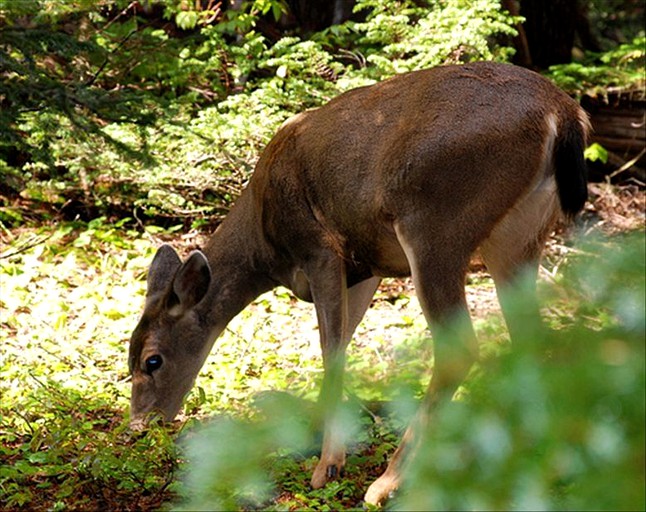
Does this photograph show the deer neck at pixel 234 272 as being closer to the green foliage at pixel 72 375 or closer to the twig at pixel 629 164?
the green foliage at pixel 72 375

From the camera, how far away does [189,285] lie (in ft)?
21.5

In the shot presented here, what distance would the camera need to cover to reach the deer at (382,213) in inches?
195

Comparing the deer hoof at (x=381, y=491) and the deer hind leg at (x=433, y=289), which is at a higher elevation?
the deer hind leg at (x=433, y=289)

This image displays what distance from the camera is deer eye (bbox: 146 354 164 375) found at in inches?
259

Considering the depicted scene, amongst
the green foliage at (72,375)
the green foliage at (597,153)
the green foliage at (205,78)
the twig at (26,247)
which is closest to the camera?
the green foliage at (72,375)

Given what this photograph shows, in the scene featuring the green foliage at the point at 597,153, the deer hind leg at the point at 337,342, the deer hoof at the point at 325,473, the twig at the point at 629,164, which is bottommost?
the twig at the point at 629,164

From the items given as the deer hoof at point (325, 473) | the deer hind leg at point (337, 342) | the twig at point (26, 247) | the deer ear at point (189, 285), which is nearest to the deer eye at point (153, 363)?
the deer ear at point (189, 285)

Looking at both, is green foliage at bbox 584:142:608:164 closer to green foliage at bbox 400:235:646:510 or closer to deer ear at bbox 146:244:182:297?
deer ear at bbox 146:244:182:297

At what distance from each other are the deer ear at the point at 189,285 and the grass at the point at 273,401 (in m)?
0.67

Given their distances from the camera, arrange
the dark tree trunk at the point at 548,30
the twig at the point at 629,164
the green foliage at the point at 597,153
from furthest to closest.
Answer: the dark tree trunk at the point at 548,30 → the twig at the point at 629,164 → the green foliage at the point at 597,153

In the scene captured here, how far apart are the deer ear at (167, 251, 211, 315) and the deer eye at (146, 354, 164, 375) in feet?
1.04

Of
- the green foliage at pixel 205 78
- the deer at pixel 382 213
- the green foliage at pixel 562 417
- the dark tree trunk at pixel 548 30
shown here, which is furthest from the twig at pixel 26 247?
the green foliage at pixel 562 417

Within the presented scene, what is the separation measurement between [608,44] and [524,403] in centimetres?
1736

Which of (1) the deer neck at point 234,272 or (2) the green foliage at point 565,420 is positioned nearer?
(2) the green foliage at point 565,420
